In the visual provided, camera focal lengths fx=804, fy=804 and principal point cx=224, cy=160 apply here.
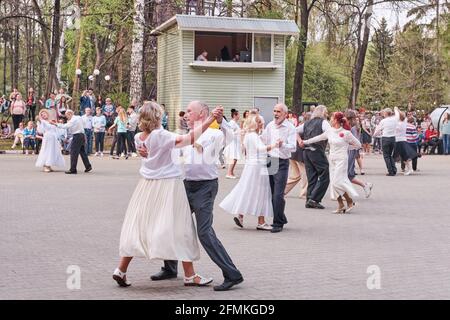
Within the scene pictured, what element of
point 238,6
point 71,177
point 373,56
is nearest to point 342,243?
point 71,177

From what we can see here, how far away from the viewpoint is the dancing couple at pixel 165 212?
786 centimetres

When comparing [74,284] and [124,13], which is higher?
[124,13]

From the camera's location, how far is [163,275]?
8.48m

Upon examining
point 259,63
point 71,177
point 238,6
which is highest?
point 238,6

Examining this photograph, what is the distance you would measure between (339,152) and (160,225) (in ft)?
25.9

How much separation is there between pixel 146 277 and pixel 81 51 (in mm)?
38267

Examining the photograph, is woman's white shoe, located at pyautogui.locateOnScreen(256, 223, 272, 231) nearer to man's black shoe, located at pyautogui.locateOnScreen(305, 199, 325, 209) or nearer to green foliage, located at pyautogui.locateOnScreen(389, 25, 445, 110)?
man's black shoe, located at pyautogui.locateOnScreen(305, 199, 325, 209)

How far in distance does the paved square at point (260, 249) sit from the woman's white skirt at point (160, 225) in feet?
1.31

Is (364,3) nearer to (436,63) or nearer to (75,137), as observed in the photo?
(436,63)

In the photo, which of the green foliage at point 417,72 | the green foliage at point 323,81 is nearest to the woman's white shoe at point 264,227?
Result: the green foliage at point 323,81

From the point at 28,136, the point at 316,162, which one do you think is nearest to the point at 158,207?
the point at 316,162

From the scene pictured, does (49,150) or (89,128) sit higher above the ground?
(89,128)

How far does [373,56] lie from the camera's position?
245 feet

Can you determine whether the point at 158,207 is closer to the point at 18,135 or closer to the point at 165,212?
the point at 165,212
